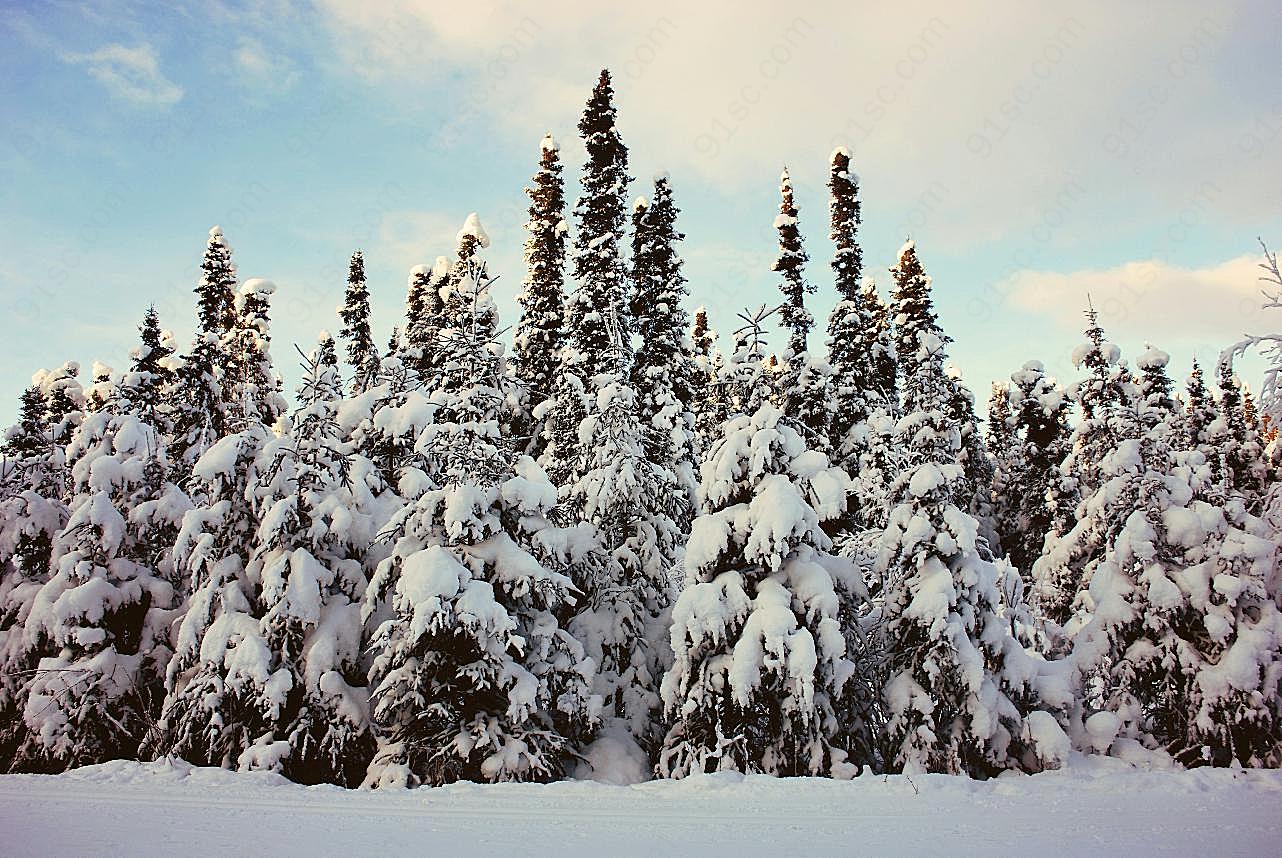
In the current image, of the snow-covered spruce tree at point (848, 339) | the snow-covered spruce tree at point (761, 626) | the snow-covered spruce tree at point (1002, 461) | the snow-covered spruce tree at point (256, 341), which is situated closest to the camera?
the snow-covered spruce tree at point (761, 626)

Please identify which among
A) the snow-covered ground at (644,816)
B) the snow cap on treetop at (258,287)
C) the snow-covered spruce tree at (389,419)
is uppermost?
the snow cap on treetop at (258,287)

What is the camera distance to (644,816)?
27.7 ft

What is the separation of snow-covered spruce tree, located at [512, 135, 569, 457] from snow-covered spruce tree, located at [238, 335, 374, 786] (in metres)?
9.39

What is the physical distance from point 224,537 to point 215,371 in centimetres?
1246

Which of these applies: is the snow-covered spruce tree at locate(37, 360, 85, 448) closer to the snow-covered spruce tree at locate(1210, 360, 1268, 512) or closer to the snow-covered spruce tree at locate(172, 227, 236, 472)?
the snow-covered spruce tree at locate(172, 227, 236, 472)

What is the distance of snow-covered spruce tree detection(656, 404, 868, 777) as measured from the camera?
11.6 meters

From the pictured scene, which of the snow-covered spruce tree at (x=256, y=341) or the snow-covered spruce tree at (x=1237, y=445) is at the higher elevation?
the snow-covered spruce tree at (x=256, y=341)

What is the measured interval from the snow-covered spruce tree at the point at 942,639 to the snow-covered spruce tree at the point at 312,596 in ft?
30.4

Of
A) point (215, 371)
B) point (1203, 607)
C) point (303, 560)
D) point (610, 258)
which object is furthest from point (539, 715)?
point (215, 371)

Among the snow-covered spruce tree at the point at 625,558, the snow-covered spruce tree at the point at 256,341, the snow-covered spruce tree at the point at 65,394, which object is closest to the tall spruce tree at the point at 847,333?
the snow-covered spruce tree at the point at 625,558

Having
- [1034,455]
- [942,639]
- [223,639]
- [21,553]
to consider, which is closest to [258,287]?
[21,553]

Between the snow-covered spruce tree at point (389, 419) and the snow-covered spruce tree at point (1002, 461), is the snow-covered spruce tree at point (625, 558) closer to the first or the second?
the snow-covered spruce tree at point (389, 419)

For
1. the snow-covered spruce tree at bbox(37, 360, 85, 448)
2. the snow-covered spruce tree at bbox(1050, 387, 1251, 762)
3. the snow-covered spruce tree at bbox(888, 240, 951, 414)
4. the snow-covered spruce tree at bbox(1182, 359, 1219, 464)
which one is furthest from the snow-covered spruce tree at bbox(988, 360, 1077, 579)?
the snow-covered spruce tree at bbox(37, 360, 85, 448)

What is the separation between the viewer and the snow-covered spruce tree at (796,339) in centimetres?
2591
